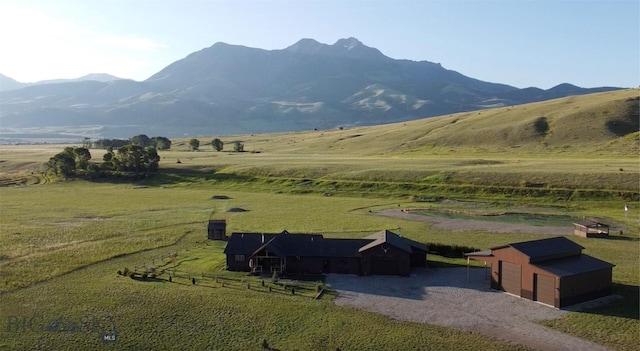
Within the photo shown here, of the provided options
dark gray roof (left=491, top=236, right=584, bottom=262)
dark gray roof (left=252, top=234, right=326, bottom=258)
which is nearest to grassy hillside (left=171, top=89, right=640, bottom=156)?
dark gray roof (left=491, top=236, right=584, bottom=262)

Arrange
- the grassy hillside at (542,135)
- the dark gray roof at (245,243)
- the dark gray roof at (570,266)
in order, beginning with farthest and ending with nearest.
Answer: the grassy hillside at (542,135) → the dark gray roof at (245,243) → the dark gray roof at (570,266)

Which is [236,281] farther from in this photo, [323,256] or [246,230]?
[246,230]

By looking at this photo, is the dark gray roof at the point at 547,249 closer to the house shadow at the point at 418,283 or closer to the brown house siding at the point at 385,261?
the house shadow at the point at 418,283

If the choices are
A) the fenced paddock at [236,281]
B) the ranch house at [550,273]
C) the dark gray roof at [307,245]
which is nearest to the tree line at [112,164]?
the fenced paddock at [236,281]

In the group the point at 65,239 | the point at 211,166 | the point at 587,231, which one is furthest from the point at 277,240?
the point at 211,166

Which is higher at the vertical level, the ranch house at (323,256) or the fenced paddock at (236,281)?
the ranch house at (323,256)

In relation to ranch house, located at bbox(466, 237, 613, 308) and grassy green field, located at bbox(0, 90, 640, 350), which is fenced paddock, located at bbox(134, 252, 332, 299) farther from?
ranch house, located at bbox(466, 237, 613, 308)
